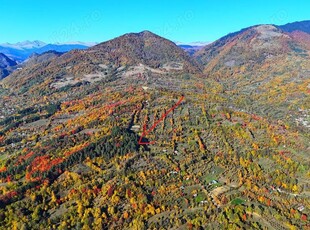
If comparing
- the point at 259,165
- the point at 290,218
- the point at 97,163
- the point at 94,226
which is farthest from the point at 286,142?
the point at 94,226

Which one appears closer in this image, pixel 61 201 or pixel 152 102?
pixel 61 201

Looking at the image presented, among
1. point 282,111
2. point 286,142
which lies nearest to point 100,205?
point 286,142

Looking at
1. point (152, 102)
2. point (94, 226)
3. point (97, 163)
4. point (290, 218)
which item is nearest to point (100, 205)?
point (94, 226)

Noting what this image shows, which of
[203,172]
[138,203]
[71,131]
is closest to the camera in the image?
[138,203]

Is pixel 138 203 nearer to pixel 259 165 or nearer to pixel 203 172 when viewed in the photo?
pixel 203 172

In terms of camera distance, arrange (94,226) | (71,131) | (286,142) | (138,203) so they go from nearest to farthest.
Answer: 1. (94,226)
2. (138,203)
3. (286,142)
4. (71,131)

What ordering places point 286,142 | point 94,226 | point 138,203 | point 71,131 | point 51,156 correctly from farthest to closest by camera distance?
point 71,131 < point 286,142 < point 51,156 < point 138,203 < point 94,226

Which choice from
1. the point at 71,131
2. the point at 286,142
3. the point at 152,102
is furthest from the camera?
the point at 152,102

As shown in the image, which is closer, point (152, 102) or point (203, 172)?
point (203, 172)

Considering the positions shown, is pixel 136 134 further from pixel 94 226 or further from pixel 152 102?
pixel 94 226
